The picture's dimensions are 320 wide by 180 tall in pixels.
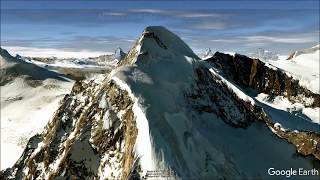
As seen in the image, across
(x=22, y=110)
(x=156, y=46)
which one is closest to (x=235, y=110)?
(x=156, y=46)

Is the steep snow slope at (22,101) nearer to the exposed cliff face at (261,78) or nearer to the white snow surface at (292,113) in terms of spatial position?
the exposed cliff face at (261,78)

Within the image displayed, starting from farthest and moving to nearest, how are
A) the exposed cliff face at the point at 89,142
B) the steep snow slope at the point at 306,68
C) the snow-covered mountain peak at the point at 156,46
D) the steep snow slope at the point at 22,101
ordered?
1. the steep snow slope at the point at 306,68
2. the steep snow slope at the point at 22,101
3. the snow-covered mountain peak at the point at 156,46
4. the exposed cliff face at the point at 89,142

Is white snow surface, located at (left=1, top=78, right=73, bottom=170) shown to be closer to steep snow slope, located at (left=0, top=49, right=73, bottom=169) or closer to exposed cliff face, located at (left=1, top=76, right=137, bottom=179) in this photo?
steep snow slope, located at (left=0, top=49, right=73, bottom=169)

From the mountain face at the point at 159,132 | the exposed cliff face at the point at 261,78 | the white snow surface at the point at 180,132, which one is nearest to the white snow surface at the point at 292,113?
the exposed cliff face at the point at 261,78

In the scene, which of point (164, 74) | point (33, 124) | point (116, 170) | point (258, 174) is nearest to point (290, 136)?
point (258, 174)

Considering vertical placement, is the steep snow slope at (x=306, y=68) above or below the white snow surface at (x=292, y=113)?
above

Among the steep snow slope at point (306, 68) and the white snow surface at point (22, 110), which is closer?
the white snow surface at point (22, 110)

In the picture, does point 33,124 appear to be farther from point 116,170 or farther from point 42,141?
point 116,170
